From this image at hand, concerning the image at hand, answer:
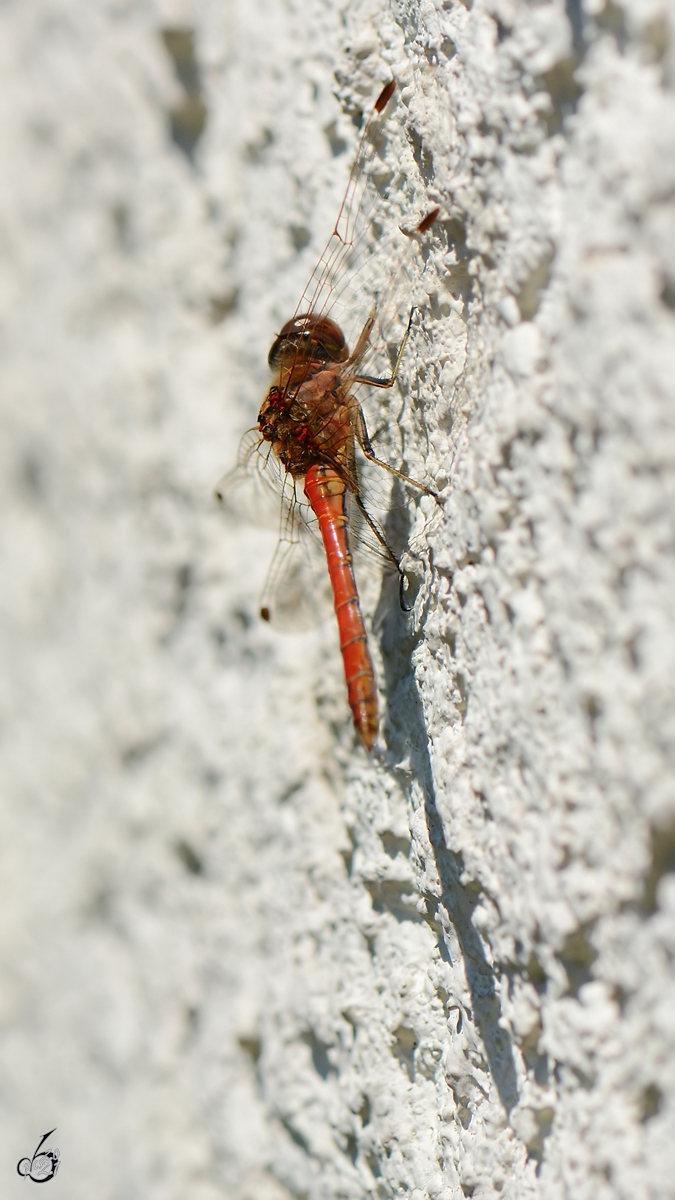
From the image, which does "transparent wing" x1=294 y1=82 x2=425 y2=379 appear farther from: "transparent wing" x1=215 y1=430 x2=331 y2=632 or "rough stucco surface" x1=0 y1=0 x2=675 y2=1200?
"transparent wing" x1=215 y1=430 x2=331 y2=632

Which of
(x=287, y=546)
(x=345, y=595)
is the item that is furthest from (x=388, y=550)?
(x=287, y=546)

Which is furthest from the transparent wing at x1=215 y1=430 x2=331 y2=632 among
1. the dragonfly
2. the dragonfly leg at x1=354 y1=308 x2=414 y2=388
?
the dragonfly leg at x1=354 y1=308 x2=414 y2=388

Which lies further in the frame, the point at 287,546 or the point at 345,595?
the point at 287,546

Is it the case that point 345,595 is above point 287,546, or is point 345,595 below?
below

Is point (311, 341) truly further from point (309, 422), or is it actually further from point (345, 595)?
point (345, 595)

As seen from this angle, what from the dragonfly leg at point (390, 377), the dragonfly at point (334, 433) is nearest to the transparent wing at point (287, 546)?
the dragonfly at point (334, 433)

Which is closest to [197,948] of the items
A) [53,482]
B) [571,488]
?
[53,482]
